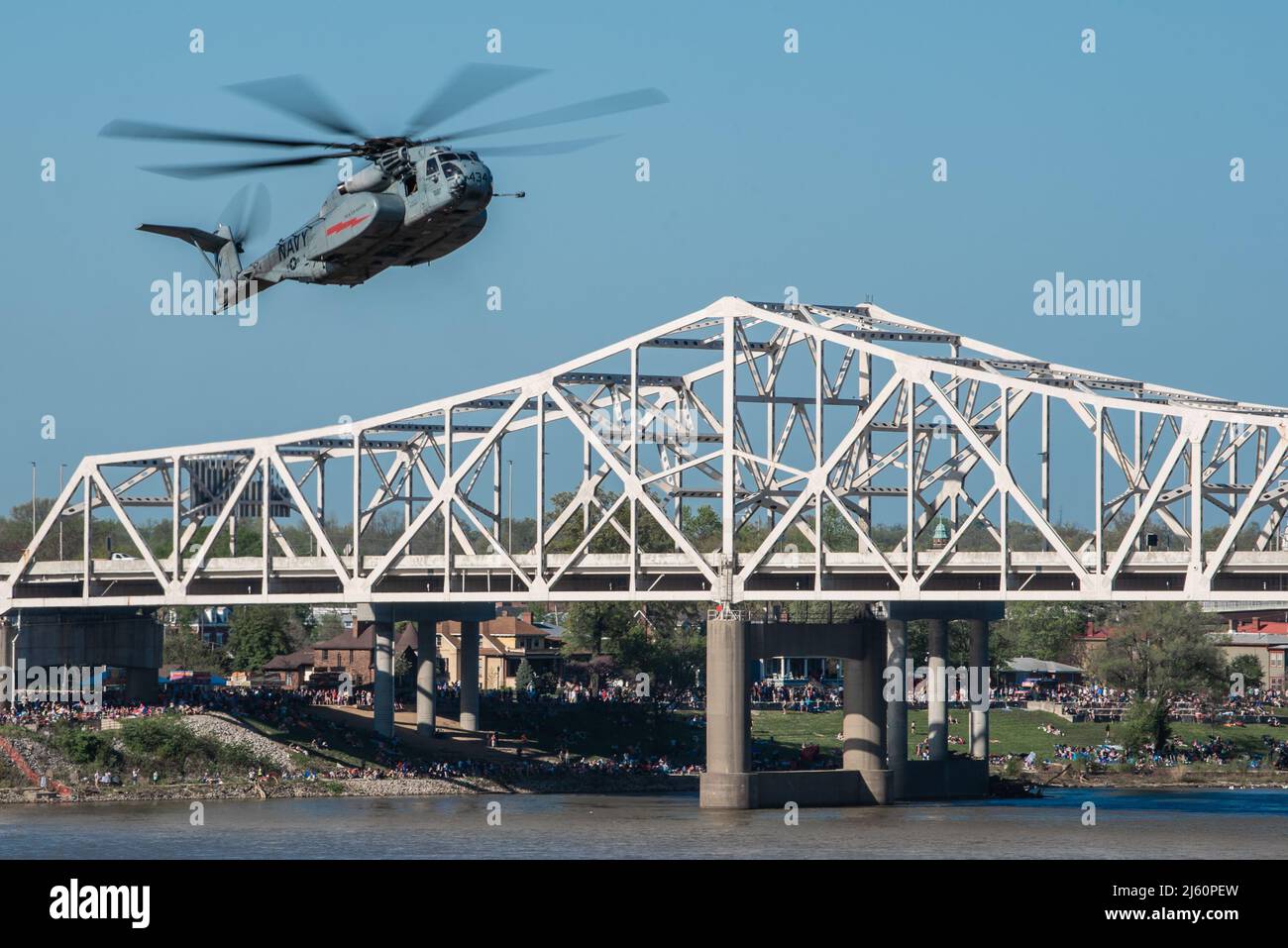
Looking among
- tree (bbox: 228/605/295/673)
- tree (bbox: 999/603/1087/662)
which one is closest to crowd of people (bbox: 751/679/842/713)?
tree (bbox: 999/603/1087/662)

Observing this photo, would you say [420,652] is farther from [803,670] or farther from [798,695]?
[803,670]

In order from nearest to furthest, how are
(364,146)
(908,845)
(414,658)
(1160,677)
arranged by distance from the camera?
1. (364,146)
2. (908,845)
3. (1160,677)
4. (414,658)

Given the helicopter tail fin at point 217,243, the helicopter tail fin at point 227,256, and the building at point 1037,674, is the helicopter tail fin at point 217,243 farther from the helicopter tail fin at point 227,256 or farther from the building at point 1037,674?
the building at point 1037,674

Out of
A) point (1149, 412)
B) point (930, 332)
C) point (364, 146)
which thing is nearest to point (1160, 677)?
point (930, 332)

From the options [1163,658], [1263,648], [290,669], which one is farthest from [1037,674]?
[290,669]

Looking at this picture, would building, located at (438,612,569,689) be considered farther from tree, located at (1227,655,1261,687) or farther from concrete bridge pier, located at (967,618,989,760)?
concrete bridge pier, located at (967,618,989,760)

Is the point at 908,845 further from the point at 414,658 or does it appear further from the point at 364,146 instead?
the point at 414,658
